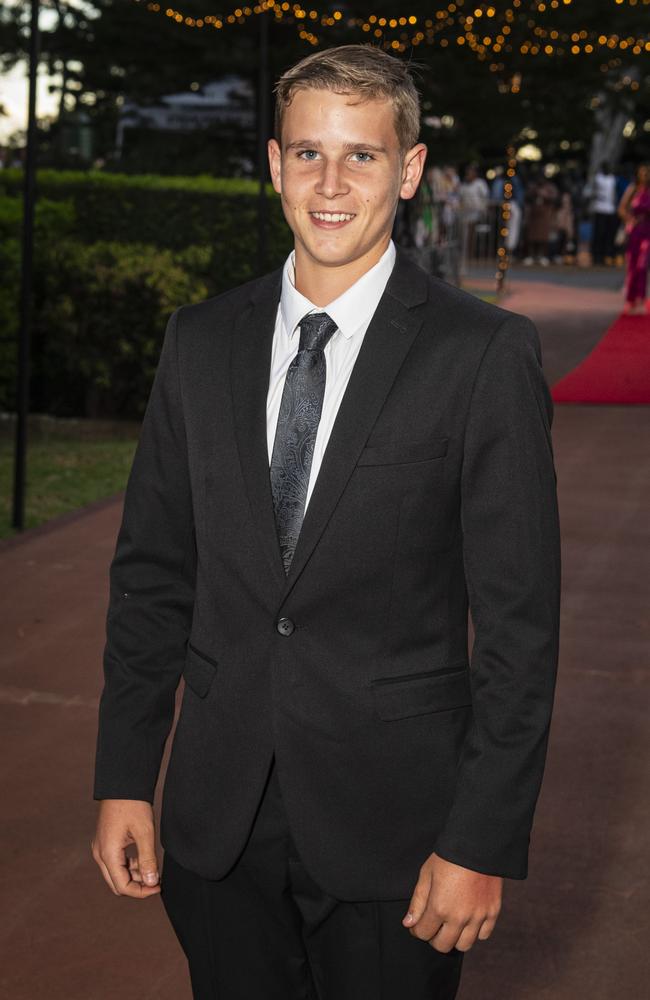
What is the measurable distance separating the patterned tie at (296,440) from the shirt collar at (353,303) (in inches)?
1.7

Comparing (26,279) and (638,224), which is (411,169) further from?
(638,224)

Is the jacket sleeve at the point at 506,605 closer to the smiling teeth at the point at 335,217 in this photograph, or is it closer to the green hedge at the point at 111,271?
the smiling teeth at the point at 335,217

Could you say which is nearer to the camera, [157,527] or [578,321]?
[157,527]

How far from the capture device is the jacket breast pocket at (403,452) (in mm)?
2141

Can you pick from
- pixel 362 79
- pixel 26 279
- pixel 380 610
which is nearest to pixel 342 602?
pixel 380 610

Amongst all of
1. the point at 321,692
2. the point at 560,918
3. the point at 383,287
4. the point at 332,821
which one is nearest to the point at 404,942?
the point at 332,821

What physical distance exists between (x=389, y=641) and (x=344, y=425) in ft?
1.05

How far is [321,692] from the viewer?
86.2 inches

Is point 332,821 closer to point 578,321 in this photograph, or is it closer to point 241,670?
point 241,670

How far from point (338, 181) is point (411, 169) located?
184mm

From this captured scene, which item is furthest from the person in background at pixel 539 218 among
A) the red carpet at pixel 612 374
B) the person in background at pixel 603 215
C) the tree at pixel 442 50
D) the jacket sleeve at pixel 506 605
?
the jacket sleeve at pixel 506 605

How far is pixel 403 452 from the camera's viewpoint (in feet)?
7.04

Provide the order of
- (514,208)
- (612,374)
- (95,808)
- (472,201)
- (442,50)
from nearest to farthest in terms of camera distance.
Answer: (95,808), (612,374), (442,50), (472,201), (514,208)

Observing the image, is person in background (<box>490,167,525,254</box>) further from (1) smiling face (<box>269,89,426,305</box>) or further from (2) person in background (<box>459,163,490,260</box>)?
(1) smiling face (<box>269,89,426,305</box>)
